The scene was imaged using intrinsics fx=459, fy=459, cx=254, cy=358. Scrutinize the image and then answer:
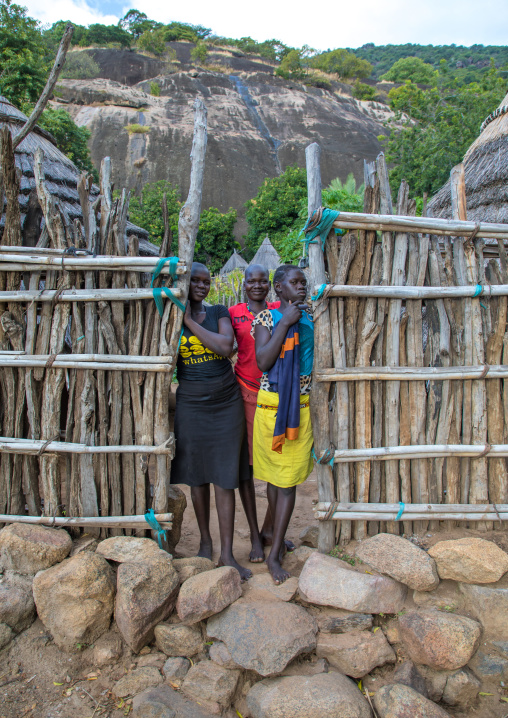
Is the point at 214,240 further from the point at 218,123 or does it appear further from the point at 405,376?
the point at 405,376

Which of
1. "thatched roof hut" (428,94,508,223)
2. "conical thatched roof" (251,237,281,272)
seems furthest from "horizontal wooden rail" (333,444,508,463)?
"conical thatched roof" (251,237,281,272)

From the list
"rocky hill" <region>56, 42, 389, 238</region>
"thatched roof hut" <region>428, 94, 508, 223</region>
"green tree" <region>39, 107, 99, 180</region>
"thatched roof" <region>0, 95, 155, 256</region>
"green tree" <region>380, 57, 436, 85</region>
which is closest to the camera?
"thatched roof" <region>0, 95, 155, 256</region>

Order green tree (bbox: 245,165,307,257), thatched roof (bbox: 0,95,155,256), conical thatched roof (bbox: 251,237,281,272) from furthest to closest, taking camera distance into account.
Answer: green tree (bbox: 245,165,307,257) → conical thatched roof (bbox: 251,237,281,272) → thatched roof (bbox: 0,95,155,256)

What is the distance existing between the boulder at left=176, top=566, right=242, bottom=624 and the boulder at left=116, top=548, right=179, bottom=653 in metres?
0.09

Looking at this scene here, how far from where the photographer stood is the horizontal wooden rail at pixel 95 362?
2.74 meters

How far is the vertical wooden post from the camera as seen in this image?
2705 mm

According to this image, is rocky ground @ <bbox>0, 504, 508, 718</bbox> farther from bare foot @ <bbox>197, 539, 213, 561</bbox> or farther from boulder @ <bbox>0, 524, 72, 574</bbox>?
bare foot @ <bbox>197, 539, 213, 561</bbox>

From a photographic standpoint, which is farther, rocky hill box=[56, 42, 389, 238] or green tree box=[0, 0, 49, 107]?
rocky hill box=[56, 42, 389, 238]

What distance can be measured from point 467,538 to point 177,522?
182 centimetres

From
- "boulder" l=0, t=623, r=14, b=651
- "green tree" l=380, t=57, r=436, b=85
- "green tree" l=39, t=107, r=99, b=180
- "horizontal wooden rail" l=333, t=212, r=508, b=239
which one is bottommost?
"boulder" l=0, t=623, r=14, b=651

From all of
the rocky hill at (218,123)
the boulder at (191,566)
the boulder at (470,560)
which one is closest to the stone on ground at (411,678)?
the boulder at (470,560)

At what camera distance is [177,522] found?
124 inches

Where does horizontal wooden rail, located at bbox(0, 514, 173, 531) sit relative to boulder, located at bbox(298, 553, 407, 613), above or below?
above

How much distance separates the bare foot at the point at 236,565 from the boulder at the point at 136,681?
0.66m
